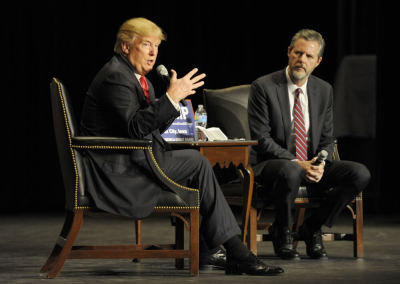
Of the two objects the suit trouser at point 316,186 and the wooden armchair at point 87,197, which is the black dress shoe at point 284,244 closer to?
the suit trouser at point 316,186

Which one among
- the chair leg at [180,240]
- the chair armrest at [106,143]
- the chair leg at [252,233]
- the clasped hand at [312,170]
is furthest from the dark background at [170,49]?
the chair armrest at [106,143]

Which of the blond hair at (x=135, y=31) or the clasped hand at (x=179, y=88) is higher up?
the blond hair at (x=135, y=31)

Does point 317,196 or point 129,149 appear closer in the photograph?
point 129,149

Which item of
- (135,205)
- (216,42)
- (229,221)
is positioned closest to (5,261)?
(135,205)

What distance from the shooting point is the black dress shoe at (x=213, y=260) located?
3811mm

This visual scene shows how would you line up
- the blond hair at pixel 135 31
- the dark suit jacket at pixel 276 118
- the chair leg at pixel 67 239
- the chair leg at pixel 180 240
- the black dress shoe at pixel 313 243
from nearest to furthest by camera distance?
1. the chair leg at pixel 67 239
2. the blond hair at pixel 135 31
3. the chair leg at pixel 180 240
4. the black dress shoe at pixel 313 243
5. the dark suit jacket at pixel 276 118

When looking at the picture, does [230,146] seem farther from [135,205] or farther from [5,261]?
[5,261]

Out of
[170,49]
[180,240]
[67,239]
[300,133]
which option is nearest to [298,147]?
[300,133]

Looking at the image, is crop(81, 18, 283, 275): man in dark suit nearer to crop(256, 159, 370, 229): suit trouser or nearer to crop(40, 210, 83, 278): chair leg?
crop(40, 210, 83, 278): chair leg

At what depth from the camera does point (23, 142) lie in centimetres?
696

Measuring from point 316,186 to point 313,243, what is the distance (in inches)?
11.6

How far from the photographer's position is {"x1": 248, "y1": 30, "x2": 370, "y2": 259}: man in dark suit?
4.16 meters

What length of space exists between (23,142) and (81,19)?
1149mm

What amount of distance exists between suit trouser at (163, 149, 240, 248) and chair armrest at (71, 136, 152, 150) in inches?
7.7
